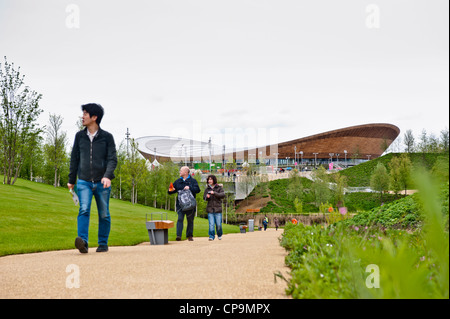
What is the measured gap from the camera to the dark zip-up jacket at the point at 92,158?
23.2 feet

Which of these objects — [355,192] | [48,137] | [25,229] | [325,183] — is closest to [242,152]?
[355,192]

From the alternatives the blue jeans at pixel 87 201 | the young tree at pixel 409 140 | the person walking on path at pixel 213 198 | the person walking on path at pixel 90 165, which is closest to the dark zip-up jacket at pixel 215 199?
the person walking on path at pixel 213 198

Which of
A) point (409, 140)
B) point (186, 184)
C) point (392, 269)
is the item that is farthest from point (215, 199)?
point (409, 140)

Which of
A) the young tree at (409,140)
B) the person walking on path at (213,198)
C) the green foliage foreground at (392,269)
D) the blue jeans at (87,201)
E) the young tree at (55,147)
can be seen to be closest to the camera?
the green foliage foreground at (392,269)

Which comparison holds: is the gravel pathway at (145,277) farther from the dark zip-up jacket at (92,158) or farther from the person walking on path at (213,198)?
the person walking on path at (213,198)

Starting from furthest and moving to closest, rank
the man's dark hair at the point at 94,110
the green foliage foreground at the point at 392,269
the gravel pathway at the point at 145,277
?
the man's dark hair at the point at 94,110 < the gravel pathway at the point at 145,277 < the green foliage foreground at the point at 392,269

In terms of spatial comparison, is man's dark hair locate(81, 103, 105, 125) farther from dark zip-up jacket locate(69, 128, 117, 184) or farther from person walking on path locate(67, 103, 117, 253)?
dark zip-up jacket locate(69, 128, 117, 184)

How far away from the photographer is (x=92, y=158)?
710 cm

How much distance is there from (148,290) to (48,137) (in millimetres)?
44771

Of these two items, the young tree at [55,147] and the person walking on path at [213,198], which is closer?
the person walking on path at [213,198]

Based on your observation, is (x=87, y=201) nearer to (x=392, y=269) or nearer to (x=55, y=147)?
(x=392, y=269)

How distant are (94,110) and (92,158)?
2.72 feet

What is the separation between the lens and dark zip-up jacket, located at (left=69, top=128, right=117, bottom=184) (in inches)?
279

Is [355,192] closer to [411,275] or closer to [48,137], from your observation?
[48,137]
